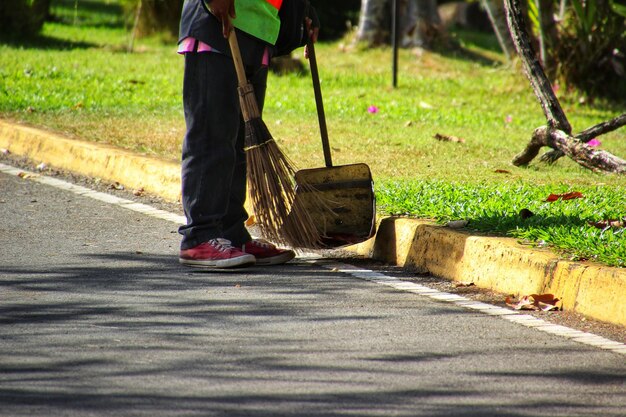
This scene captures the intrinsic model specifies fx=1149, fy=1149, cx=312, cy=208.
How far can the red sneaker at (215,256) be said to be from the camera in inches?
200

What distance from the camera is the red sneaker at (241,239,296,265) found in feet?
17.3

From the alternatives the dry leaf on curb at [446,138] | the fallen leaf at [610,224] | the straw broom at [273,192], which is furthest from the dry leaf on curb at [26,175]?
the fallen leaf at [610,224]

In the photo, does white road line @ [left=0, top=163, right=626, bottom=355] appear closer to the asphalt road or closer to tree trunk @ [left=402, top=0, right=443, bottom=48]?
the asphalt road

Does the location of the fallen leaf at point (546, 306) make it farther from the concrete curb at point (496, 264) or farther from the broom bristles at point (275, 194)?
the broom bristles at point (275, 194)

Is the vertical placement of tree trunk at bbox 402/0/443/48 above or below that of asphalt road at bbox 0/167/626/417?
above

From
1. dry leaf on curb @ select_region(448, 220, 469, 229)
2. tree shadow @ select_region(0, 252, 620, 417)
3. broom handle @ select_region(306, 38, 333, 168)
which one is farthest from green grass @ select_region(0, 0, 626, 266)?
tree shadow @ select_region(0, 252, 620, 417)

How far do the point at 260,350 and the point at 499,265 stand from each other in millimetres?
1469

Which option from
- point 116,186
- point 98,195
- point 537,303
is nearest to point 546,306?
point 537,303

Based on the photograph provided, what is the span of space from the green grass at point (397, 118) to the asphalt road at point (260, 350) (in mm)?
855

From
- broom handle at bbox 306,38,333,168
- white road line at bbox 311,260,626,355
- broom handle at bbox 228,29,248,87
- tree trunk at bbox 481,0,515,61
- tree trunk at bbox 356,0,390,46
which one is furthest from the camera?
tree trunk at bbox 356,0,390,46

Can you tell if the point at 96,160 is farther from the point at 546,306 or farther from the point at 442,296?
the point at 546,306

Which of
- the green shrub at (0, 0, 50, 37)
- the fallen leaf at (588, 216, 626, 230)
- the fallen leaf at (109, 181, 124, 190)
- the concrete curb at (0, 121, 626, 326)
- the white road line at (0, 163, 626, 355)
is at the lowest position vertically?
the white road line at (0, 163, 626, 355)

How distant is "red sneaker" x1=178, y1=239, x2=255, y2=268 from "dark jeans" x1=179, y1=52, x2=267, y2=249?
0.04 meters

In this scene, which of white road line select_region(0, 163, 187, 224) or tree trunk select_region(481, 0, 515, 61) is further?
tree trunk select_region(481, 0, 515, 61)
